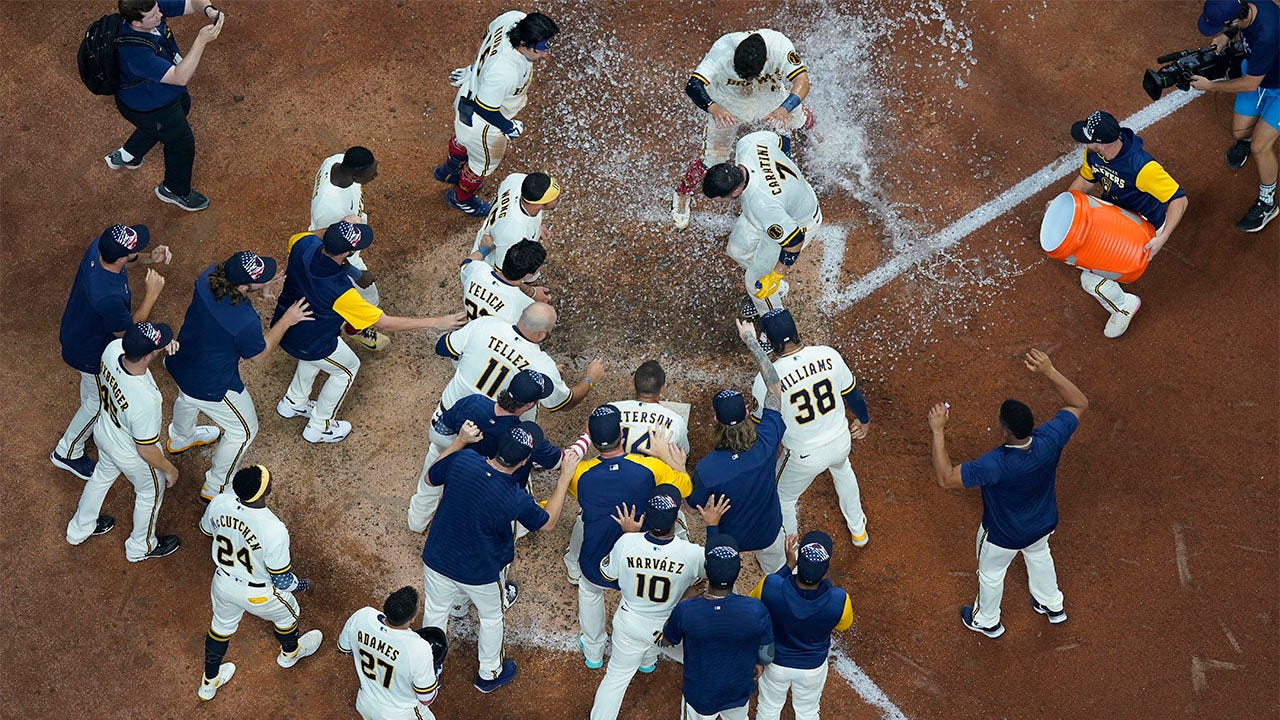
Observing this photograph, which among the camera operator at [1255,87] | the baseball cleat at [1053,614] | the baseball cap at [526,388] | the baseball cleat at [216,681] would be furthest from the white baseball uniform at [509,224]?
the camera operator at [1255,87]

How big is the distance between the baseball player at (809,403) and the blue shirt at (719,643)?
4.79ft

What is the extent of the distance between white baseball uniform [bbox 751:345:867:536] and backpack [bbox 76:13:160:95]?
5.93 m

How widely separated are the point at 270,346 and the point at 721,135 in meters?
4.24

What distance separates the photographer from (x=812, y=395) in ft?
29.1

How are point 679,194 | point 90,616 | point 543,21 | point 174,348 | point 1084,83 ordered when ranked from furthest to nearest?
point 1084,83, point 679,194, point 543,21, point 90,616, point 174,348

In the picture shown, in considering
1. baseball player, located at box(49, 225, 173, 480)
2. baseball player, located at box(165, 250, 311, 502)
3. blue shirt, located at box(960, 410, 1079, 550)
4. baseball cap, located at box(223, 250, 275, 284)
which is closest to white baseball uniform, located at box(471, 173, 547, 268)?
baseball player, located at box(165, 250, 311, 502)

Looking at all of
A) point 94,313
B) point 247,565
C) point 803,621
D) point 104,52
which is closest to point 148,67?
point 104,52

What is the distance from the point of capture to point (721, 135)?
10719mm

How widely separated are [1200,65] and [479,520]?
23.2ft

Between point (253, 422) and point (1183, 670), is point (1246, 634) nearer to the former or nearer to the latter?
point (1183, 670)

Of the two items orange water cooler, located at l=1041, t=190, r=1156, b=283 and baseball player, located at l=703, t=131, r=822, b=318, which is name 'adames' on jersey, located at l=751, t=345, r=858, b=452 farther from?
orange water cooler, located at l=1041, t=190, r=1156, b=283

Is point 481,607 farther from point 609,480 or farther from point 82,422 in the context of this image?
point 82,422

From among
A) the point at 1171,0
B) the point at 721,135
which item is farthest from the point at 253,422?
the point at 1171,0

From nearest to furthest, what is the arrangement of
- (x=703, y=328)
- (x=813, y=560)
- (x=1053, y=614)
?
(x=813, y=560), (x=1053, y=614), (x=703, y=328)
